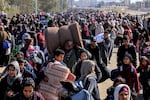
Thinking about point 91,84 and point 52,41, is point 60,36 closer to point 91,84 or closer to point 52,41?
point 52,41

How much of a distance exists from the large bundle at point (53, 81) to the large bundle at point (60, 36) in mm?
1510

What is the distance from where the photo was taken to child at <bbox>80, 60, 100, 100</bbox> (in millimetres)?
7457

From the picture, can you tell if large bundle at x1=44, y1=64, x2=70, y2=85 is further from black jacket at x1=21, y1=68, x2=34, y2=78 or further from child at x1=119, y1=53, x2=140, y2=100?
child at x1=119, y1=53, x2=140, y2=100

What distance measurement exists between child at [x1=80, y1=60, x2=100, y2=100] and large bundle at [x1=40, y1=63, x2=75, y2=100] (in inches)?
14.1

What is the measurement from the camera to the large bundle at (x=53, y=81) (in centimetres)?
710

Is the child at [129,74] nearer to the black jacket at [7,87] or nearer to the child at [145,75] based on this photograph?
the child at [145,75]

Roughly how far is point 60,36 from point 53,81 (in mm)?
1758

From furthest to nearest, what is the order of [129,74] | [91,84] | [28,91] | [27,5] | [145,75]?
[27,5] → [145,75] → [129,74] → [91,84] → [28,91]

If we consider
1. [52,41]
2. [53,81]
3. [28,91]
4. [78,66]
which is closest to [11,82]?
[53,81]

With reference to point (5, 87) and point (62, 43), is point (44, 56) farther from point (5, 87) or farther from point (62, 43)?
point (5, 87)

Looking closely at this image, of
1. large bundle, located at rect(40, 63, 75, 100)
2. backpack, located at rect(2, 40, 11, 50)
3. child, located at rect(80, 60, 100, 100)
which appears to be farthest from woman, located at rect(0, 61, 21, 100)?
backpack, located at rect(2, 40, 11, 50)

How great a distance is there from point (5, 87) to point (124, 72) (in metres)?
2.15

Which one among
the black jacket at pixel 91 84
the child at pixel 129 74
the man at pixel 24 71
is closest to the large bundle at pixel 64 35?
the man at pixel 24 71

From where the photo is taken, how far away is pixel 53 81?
7098mm
